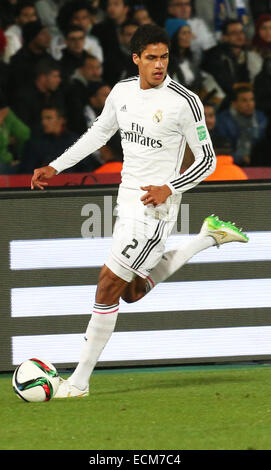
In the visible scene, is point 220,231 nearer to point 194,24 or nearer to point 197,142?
point 197,142

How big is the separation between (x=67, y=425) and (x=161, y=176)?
66.1 inches

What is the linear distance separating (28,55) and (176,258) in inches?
170

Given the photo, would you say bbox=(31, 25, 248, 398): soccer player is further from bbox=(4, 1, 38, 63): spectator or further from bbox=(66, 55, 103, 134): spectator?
bbox=(4, 1, 38, 63): spectator

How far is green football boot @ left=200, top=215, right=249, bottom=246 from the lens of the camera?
7402mm

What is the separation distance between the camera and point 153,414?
20.3ft

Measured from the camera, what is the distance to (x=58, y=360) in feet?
25.3

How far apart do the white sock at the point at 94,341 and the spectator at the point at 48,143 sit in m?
3.74

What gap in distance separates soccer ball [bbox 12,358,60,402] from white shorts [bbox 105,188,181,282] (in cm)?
71

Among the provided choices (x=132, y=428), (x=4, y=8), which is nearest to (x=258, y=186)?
(x=132, y=428)

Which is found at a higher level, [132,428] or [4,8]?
[4,8]

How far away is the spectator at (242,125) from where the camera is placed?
1137 cm

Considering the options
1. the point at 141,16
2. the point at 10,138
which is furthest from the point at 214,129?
the point at 10,138

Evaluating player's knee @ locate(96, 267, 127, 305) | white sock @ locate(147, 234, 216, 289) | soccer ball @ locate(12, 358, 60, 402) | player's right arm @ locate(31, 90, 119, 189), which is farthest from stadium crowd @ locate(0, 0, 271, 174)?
soccer ball @ locate(12, 358, 60, 402)

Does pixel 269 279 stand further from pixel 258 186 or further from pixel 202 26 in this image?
pixel 202 26
